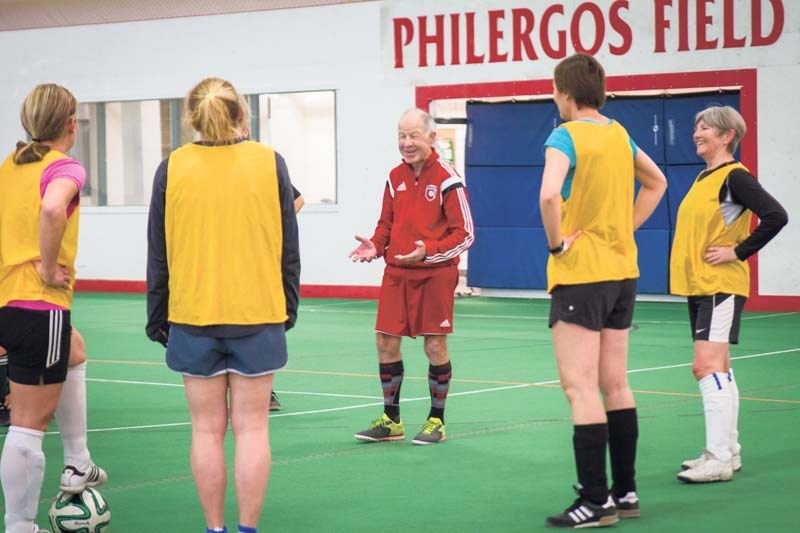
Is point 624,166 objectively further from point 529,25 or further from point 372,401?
point 529,25

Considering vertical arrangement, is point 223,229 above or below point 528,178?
below

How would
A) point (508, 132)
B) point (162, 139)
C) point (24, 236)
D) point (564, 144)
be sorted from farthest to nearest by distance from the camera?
1. point (162, 139)
2. point (508, 132)
3. point (564, 144)
4. point (24, 236)

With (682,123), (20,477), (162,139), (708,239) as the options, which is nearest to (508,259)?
(682,123)

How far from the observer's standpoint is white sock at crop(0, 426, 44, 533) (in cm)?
562

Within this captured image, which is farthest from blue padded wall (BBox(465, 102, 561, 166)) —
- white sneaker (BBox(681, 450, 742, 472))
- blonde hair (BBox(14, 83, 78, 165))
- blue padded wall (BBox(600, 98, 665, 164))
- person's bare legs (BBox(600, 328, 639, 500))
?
blonde hair (BBox(14, 83, 78, 165))

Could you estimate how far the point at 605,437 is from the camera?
19.9 feet

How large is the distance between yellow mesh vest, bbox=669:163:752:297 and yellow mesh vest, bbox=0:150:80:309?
3.30m

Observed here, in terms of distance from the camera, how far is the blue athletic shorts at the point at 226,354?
5.26 meters

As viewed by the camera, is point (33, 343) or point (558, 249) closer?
point (33, 343)

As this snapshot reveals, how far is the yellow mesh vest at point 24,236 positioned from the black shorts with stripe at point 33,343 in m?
0.07

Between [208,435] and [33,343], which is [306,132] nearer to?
[33,343]

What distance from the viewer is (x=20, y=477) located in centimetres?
563

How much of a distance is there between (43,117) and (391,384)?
364 cm

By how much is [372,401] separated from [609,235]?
4.86 m
